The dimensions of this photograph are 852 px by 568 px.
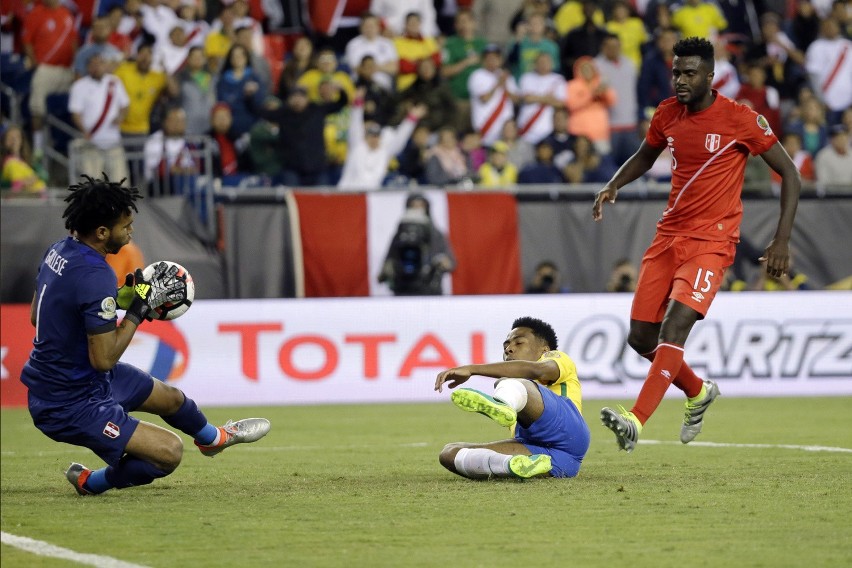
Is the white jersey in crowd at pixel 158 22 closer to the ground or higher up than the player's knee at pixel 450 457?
higher up

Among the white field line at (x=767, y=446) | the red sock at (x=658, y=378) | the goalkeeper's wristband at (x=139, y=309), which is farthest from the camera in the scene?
the white field line at (x=767, y=446)

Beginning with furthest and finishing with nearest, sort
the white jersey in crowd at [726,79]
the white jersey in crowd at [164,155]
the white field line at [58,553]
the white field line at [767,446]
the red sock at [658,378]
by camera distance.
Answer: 1. the white jersey in crowd at [726,79]
2. the white jersey in crowd at [164,155]
3. the white field line at [767,446]
4. the red sock at [658,378]
5. the white field line at [58,553]

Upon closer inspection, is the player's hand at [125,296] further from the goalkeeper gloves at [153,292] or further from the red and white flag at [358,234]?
the red and white flag at [358,234]

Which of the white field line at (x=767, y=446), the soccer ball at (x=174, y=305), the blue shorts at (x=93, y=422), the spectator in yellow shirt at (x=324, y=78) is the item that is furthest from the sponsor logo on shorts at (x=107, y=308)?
the spectator in yellow shirt at (x=324, y=78)

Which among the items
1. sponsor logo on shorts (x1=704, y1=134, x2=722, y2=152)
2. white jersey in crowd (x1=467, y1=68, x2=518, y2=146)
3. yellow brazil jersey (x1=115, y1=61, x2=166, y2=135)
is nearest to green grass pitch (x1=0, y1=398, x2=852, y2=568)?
sponsor logo on shorts (x1=704, y1=134, x2=722, y2=152)

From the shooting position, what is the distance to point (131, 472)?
796 centimetres

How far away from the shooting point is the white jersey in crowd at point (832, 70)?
2138 cm

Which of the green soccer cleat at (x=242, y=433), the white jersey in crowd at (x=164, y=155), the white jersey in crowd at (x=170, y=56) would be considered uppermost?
the white jersey in crowd at (x=170, y=56)

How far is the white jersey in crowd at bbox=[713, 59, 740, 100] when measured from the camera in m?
20.4

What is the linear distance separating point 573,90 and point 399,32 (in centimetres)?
280

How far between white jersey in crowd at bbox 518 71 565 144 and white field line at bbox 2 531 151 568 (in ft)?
47.6

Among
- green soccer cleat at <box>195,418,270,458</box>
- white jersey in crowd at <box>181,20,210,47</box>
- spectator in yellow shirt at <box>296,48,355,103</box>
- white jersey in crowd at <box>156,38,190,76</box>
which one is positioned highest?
white jersey in crowd at <box>181,20,210,47</box>

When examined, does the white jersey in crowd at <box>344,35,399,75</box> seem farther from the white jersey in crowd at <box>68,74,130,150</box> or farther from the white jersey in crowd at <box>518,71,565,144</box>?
the white jersey in crowd at <box>68,74,130,150</box>

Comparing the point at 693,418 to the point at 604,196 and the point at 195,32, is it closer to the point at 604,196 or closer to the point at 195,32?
the point at 604,196
